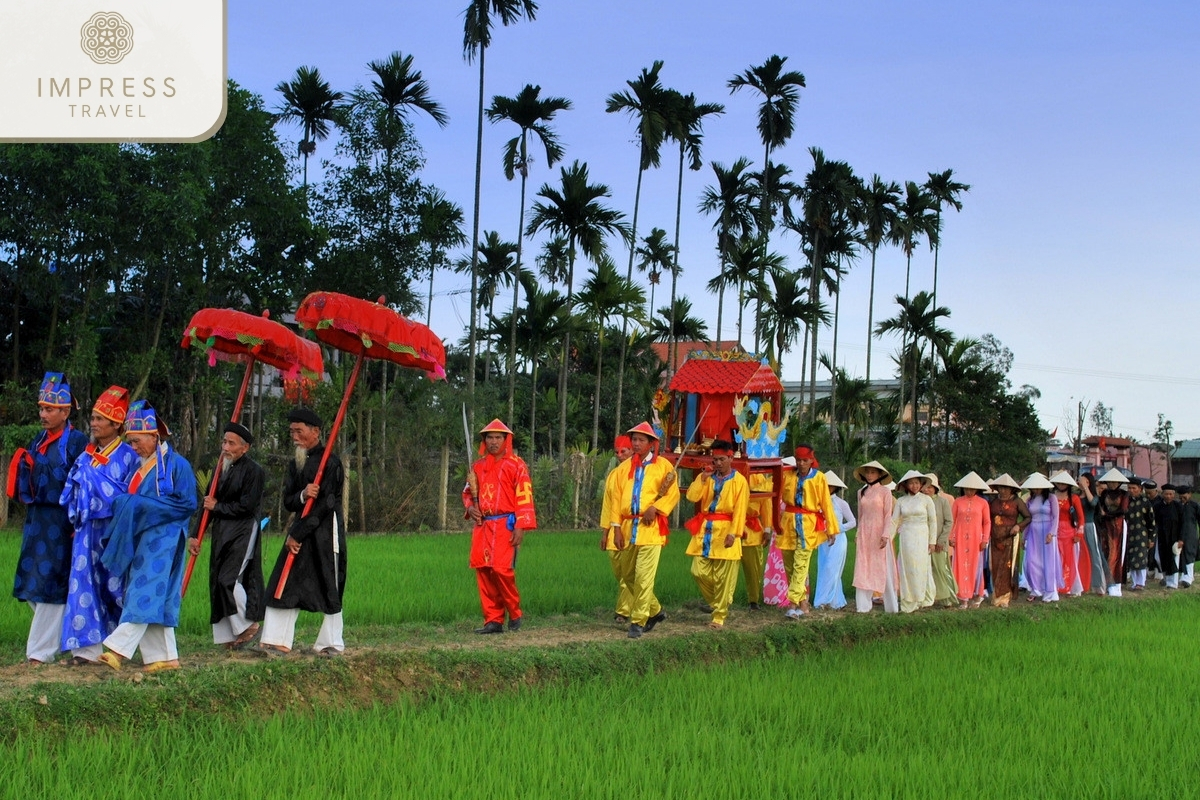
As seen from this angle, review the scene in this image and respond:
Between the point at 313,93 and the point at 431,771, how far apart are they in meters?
22.8

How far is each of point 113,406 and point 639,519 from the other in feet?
14.3

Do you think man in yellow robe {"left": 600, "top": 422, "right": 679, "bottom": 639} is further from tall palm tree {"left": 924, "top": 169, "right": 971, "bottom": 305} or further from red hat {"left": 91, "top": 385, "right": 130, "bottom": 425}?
tall palm tree {"left": 924, "top": 169, "right": 971, "bottom": 305}

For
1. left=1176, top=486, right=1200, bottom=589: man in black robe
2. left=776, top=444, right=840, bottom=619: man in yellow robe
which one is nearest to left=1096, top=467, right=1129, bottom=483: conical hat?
left=1176, top=486, right=1200, bottom=589: man in black robe

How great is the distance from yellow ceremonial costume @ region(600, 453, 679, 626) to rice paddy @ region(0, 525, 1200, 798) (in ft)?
1.51

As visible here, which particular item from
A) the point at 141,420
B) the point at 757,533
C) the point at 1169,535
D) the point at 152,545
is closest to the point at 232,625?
the point at 152,545

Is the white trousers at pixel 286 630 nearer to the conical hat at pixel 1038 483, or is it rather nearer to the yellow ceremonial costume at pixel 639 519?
the yellow ceremonial costume at pixel 639 519

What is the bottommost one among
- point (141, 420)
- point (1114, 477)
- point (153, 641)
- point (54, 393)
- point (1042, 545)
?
point (153, 641)

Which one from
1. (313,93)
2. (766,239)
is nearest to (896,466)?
(766,239)

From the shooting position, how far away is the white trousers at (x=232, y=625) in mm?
7832

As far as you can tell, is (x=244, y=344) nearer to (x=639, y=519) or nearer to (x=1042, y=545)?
(x=639, y=519)

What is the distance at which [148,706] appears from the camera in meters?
5.87

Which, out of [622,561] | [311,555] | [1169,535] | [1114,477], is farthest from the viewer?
[1169,535]

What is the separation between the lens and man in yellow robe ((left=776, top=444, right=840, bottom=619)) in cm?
1167

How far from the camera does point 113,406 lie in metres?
7.25
